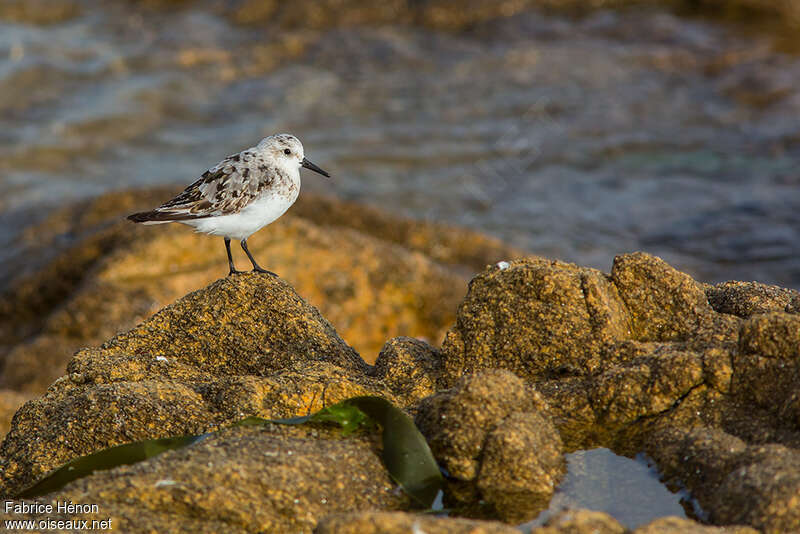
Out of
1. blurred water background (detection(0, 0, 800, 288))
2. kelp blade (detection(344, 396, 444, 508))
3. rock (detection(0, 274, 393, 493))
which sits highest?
kelp blade (detection(344, 396, 444, 508))

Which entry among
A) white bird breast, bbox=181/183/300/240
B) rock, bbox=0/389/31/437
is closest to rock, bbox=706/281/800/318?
white bird breast, bbox=181/183/300/240

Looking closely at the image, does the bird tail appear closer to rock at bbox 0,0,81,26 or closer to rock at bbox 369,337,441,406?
rock at bbox 369,337,441,406

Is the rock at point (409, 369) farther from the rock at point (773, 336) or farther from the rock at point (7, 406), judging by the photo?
the rock at point (7, 406)

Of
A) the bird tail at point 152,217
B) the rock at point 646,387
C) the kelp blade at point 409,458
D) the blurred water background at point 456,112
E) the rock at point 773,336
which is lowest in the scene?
the blurred water background at point 456,112

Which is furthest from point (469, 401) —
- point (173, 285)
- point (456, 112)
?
point (456, 112)

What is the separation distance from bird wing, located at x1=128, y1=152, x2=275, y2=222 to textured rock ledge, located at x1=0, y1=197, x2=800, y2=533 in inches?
35.7

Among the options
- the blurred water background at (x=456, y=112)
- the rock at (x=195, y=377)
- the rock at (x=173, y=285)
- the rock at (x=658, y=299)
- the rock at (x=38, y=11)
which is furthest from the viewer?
the rock at (x=38, y=11)

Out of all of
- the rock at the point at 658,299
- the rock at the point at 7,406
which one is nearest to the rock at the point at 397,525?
the rock at the point at 658,299

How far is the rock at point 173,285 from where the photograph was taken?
8.20 meters

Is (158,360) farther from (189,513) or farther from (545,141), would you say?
(545,141)

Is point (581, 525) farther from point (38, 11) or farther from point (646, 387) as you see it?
point (38, 11)

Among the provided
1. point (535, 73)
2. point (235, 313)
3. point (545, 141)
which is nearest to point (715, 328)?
point (235, 313)

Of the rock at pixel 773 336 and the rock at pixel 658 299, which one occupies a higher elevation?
the rock at pixel 773 336

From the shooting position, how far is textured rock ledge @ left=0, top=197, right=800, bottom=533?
318 centimetres
